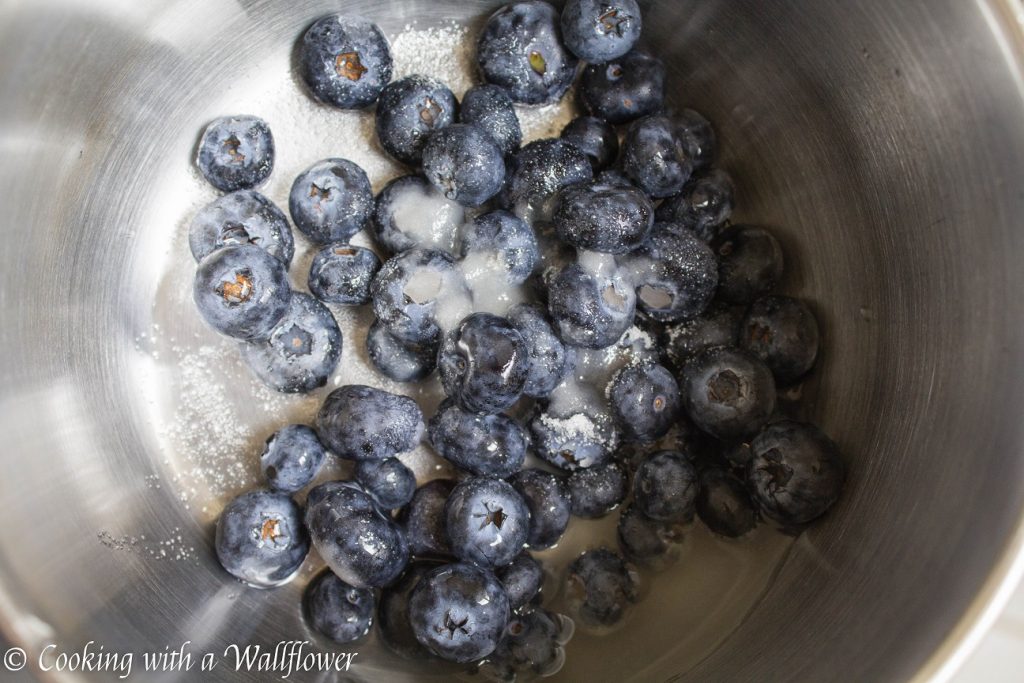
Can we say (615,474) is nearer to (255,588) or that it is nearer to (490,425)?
(490,425)

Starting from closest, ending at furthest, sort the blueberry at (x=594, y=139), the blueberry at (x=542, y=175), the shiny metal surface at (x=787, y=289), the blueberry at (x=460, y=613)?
1. the shiny metal surface at (x=787, y=289)
2. the blueberry at (x=460, y=613)
3. the blueberry at (x=542, y=175)
4. the blueberry at (x=594, y=139)

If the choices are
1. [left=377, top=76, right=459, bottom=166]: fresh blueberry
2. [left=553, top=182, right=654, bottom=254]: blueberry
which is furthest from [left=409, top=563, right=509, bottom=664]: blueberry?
[left=377, top=76, right=459, bottom=166]: fresh blueberry

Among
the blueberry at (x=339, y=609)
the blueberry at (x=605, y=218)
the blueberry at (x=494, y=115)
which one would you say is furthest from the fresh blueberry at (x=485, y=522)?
the blueberry at (x=494, y=115)

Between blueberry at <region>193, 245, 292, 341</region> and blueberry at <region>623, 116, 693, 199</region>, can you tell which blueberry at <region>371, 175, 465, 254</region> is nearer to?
blueberry at <region>193, 245, 292, 341</region>

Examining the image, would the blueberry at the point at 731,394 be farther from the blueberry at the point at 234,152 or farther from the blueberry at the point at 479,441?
the blueberry at the point at 234,152

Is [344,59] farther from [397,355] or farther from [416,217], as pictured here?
[397,355]

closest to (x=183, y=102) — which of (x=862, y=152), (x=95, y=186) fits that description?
(x=95, y=186)
